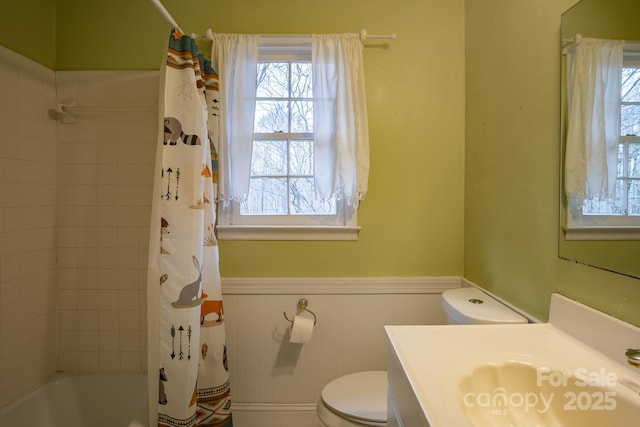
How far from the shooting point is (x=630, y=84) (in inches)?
28.7

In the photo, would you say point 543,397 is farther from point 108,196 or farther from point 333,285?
point 108,196

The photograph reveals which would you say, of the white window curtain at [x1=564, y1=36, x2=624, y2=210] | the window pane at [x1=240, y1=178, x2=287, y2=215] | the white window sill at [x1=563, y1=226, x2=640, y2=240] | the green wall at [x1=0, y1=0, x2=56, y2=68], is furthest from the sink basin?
the green wall at [x1=0, y1=0, x2=56, y2=68]

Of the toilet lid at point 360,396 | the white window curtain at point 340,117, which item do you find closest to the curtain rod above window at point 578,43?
the white window curtain at point 340,117

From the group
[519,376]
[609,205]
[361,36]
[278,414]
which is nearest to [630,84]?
[609,205]

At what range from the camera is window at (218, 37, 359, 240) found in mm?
1626

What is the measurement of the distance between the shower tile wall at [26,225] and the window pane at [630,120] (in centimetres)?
224

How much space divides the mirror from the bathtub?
195 cm

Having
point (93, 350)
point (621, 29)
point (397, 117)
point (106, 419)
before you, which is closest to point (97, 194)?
point (93, 350)

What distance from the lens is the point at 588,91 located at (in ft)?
2.75

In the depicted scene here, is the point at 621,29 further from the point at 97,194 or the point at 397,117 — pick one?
the point at 97,194

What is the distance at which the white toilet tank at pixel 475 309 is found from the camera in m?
1.08

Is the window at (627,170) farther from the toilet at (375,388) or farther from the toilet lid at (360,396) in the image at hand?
the toilet lid at (360,396)

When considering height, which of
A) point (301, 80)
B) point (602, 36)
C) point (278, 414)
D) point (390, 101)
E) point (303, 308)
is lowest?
point (278, 414)

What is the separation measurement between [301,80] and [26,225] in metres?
1.53
